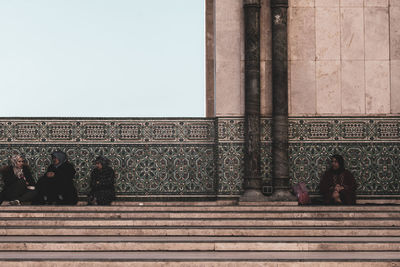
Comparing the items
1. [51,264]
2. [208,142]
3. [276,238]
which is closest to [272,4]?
[208,142]

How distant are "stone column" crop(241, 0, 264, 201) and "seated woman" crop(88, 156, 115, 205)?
4.96ft

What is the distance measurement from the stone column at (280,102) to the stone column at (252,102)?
0.18m

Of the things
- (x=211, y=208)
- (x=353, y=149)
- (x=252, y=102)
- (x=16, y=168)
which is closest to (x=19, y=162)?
(x=16, y=168)

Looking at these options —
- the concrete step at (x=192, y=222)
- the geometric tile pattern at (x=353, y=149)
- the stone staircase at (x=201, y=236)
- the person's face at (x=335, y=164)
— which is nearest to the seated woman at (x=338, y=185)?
the person's face at (x=335, y=164)

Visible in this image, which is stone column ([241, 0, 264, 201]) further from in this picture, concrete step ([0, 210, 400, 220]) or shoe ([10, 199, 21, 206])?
shoe ([10, 199, 21, 206])

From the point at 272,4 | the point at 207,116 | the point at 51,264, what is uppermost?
the point at 272,4

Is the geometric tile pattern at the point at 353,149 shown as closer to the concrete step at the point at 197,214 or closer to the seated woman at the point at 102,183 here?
the concrete step at the point at 197,214

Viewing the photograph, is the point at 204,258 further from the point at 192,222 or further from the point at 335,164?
the point at 335,164

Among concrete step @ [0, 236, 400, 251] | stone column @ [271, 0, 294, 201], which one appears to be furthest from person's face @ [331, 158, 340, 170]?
concrete step @ [0, 236, 400, 251]

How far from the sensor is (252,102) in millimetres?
7363

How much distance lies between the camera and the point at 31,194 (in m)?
7.32

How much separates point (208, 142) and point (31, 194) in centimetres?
210

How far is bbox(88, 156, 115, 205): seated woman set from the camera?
7379 mm

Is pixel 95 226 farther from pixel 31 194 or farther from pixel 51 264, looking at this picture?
pixel 31 194
